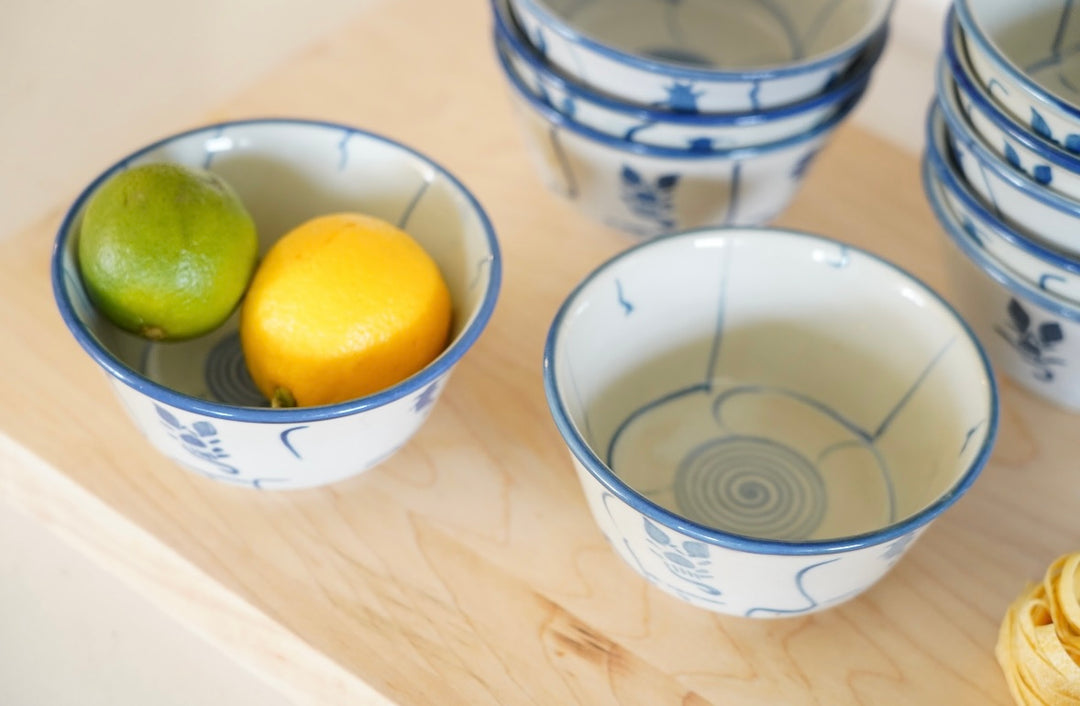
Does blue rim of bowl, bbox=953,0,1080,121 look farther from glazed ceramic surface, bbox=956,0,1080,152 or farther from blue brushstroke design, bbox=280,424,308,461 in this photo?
blue brushstroke design, bbox=280,424,308,461

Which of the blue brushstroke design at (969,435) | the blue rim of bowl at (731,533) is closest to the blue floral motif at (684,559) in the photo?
the blue rim of bowl at (731,533)

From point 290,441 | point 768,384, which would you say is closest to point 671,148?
point 768,384

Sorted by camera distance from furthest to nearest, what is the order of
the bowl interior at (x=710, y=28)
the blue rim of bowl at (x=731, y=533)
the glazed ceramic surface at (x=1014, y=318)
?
the bowl interior at (x=710, y=28) → the glazed ceramic surface at (x=1014, y=318) → the blue rim of bowl at (x=731, y=533)

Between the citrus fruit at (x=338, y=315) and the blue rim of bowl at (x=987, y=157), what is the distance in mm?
226

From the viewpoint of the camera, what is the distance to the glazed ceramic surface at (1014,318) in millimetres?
492

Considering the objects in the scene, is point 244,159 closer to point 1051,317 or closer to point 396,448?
point 396,448

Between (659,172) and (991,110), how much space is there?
0.49 ft

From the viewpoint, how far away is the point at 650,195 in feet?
1.85

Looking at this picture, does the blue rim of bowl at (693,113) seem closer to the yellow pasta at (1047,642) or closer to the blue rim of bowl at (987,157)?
the blue rim of bowl at (987,157)

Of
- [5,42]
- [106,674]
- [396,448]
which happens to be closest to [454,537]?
[396,448]

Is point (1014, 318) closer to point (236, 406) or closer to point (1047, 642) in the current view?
point (1047, 642)

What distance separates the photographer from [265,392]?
1.58 feet

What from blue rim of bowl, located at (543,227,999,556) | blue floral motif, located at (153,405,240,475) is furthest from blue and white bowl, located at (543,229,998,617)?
blue floral motif, located at (153,405,240,475)

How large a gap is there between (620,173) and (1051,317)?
0.65 ft
